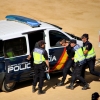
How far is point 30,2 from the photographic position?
73.8 feet

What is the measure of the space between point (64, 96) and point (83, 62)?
1.13 meters

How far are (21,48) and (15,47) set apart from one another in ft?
0.63

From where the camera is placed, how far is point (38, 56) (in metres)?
9.82

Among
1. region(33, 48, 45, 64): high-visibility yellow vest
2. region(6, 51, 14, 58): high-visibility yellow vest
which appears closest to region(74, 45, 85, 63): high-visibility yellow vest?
region(33, 48, 45, 64): high-visibility yellow vest

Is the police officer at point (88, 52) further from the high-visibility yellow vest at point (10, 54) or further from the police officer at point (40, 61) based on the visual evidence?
the high-visibility yellow vest at point (10, 54)

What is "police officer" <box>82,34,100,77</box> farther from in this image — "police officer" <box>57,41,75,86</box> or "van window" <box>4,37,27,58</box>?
"van window" <box>4,37,27,58</box>

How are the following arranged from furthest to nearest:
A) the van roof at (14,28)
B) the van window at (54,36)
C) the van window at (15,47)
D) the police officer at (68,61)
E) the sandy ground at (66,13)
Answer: the sandy ground at (66,13)
the van window at (54,36)
the police officer at (68,61)
the van roof at (14,28)
the van window at (15,47)

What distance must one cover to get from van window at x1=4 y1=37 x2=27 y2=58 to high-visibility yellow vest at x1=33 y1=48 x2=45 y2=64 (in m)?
0.40

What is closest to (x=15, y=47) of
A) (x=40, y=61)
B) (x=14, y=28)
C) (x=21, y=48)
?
(x=21, y=48)

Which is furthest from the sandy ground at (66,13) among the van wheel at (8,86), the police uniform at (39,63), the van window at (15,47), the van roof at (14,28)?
the van roof at (14,28)

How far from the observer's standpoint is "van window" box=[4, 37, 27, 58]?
31.9 ft

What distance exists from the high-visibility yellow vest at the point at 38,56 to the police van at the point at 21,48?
35 centimetres

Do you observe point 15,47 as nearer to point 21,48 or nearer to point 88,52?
point 21,48

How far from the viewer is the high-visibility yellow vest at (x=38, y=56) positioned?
9773 millimetres
